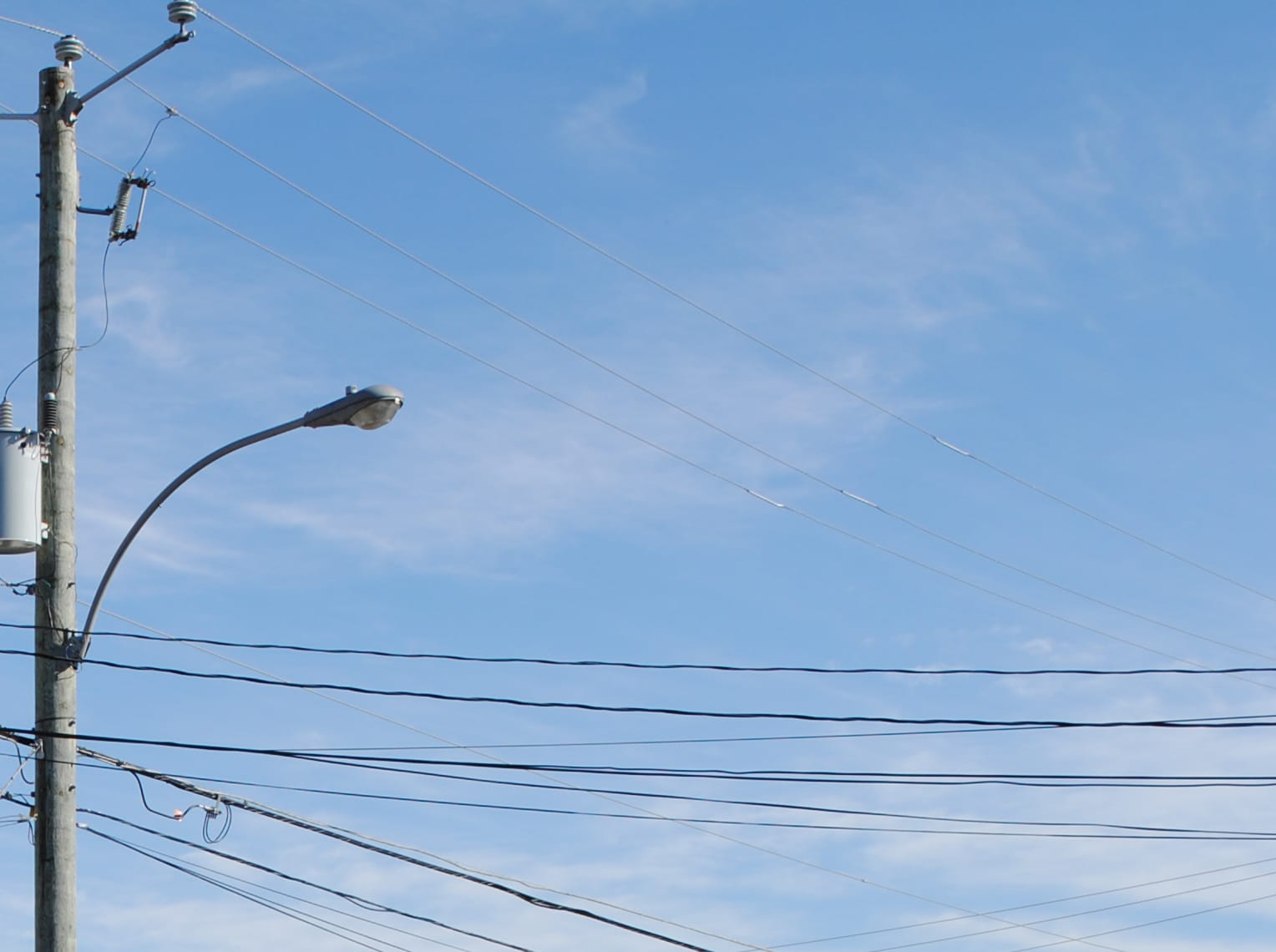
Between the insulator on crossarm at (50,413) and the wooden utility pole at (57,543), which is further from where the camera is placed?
the insulator on crossarm at (50,413)

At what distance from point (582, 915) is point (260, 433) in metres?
7.62

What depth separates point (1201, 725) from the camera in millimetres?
19172

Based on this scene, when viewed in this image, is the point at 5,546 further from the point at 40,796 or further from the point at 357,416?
the point at 357,416

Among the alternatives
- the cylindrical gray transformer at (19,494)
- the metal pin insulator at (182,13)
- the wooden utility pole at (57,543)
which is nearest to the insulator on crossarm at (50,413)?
the wooden utility pole at (57,543)

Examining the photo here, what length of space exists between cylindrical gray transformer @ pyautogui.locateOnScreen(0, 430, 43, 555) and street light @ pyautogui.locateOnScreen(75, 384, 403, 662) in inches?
25.8

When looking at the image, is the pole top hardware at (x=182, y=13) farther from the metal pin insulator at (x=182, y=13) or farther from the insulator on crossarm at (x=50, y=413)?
the insulator on crossarm at (x=50, y=413)

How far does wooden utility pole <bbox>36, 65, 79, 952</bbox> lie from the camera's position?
39.5 ft

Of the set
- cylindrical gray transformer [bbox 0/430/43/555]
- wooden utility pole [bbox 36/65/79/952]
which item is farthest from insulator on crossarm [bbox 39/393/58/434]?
cylindrical gray transformer [bbox 0/430/43/555]

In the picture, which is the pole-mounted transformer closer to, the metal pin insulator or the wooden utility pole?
the wooden utility pole

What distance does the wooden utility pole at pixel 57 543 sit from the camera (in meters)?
12.0

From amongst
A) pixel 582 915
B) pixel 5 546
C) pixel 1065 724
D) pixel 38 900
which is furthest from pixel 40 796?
pixel 1065 724

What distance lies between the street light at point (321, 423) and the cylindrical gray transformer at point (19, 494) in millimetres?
655

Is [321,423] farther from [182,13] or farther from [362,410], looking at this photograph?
[182,13]

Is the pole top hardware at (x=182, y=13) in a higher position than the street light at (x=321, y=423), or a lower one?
higher
